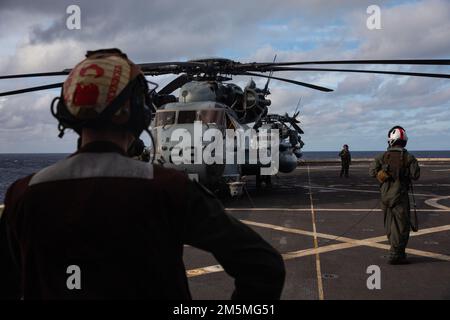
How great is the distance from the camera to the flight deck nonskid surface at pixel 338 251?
5.38 metres

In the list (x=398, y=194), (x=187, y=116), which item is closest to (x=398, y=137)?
(x=398, y=194)

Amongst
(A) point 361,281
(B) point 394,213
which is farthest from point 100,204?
(B) point 394,213

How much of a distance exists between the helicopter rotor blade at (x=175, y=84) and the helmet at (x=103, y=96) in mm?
12839

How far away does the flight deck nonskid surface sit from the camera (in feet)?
17.7

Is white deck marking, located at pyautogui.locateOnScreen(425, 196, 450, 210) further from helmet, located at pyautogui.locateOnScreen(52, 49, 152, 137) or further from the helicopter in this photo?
helmet, located at pyautogui.locateOnScreen(52, 49, 152, 137)

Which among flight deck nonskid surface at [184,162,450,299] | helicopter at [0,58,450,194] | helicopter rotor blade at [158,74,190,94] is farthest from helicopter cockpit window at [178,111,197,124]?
flight deck nonskid surface at [184,162,450,299]

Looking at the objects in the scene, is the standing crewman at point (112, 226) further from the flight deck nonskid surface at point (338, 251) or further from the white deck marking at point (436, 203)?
the white deck marking at point (436, 203)

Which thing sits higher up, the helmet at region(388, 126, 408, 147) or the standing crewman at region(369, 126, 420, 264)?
the helmet at region(388, 126, 408, 147)

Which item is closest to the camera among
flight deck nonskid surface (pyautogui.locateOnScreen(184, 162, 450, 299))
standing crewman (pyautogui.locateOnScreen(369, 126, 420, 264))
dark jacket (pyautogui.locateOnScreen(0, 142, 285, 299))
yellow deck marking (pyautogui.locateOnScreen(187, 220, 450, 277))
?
dark jacket (pyautogui.locateOnScreen(0, 142, 285, 299))

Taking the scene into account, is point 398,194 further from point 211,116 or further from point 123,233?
point 211,116

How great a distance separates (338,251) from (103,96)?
6.51 m

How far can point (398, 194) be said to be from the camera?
6.75 metres
